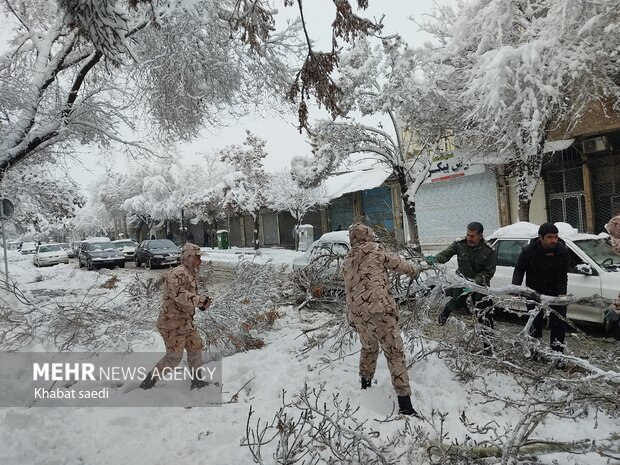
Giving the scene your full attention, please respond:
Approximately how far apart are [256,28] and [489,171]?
16.4m

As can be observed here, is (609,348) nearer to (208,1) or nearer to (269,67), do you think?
(269,67)

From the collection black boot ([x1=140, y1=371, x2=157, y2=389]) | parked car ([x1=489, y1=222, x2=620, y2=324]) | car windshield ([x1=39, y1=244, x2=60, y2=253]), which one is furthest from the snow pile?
car windshield ([x1=39, y1=244, x2=60, y2=253])

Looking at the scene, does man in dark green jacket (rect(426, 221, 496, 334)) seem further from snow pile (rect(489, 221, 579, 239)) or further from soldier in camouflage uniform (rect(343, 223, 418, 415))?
snow pile (rect(489, 221, 579, 239))

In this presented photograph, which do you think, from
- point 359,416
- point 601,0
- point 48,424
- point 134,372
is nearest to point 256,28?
point 359,416

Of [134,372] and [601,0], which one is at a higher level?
[601,0]

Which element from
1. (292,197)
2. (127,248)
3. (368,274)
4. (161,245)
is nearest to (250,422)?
(368,274)

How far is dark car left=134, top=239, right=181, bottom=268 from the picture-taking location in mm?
20122

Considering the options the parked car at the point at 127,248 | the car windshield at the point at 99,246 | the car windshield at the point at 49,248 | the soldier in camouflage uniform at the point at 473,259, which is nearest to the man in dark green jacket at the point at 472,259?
the soldier in camouflage uniform at the point at 473,259

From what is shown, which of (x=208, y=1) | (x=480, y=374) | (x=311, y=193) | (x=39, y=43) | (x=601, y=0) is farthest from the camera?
(x=311, y=193)

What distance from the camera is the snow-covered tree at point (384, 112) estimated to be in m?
13.5

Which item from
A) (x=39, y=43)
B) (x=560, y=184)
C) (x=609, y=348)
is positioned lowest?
(x=609, y=348)

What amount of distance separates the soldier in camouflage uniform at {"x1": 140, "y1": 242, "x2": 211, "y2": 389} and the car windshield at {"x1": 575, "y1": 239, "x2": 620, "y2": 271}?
529 centimetres

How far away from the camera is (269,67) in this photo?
9281 mm

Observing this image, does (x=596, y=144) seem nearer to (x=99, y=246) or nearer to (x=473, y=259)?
(x=473, y=259)
